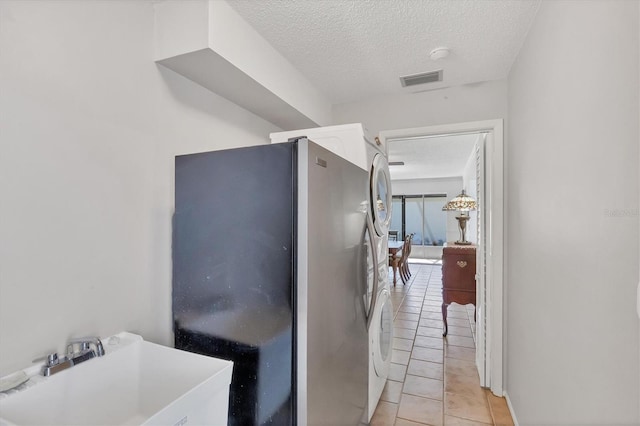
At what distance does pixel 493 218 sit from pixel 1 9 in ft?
9.14

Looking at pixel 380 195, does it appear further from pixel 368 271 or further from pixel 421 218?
pixel 421 218

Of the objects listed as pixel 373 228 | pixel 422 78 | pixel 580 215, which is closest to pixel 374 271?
pixel 373 228

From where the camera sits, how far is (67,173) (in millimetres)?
1145

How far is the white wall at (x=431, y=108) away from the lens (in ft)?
7.69

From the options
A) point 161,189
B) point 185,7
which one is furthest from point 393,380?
point 185,7

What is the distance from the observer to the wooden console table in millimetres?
3188

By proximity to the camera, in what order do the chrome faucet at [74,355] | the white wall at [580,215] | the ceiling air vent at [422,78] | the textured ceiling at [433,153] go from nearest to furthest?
the white wall at [580,215], the chrome faucet at [74,355], the ceiling air vent at [422,78], the textured ceiling at [433,153]

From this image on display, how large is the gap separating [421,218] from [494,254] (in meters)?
7.17

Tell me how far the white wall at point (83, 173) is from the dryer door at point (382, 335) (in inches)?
49.4

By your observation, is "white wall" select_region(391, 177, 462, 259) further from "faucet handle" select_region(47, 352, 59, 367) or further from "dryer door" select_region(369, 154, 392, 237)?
"faucet handle" select_region(47, 352, 59, 367)

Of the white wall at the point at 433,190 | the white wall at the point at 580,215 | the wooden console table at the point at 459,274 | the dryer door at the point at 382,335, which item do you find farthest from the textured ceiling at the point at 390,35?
the white wall at the point at 433,190

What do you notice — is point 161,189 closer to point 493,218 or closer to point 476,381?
point 493,218

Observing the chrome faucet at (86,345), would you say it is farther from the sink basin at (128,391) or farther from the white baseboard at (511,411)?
the white baseboard at (511,411)

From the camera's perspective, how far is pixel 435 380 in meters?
2.49
